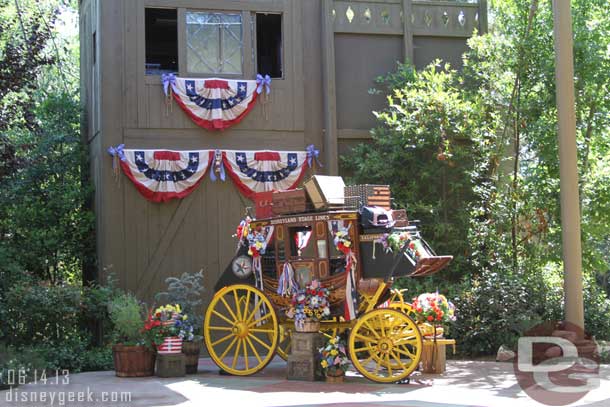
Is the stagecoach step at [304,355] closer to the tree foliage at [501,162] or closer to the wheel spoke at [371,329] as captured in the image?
the wheel spoke at [371,329]

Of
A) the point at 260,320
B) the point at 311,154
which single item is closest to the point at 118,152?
the point at 311,154

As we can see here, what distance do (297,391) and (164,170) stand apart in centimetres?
617

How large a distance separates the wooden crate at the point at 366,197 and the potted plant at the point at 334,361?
72.0 inches

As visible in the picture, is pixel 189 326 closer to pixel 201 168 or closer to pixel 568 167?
pixel 201 168

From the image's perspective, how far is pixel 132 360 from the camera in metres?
11.6

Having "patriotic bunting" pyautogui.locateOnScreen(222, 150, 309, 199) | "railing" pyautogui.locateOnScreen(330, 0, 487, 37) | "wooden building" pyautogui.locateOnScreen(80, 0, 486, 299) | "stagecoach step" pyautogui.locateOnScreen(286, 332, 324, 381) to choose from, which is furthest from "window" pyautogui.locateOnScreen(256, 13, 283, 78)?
"stagecoach step" pyautogui.locateOnScreen(286, 332, 324, 381)

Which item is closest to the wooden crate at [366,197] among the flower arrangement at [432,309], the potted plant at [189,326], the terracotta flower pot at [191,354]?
the flower arrangement at [432,309]

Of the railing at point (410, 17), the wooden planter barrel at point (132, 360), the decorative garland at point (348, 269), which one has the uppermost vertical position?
the railing at point (410, 17)

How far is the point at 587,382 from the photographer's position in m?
10.4

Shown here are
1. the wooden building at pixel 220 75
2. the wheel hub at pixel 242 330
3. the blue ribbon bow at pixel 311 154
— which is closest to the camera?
the wheel hub at pixel 242 330

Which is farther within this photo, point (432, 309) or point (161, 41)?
point (161, 41)

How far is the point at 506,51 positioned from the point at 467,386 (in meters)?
6.84

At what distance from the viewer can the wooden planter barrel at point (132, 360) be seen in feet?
38.0

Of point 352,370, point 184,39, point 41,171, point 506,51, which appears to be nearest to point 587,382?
point 352,370
